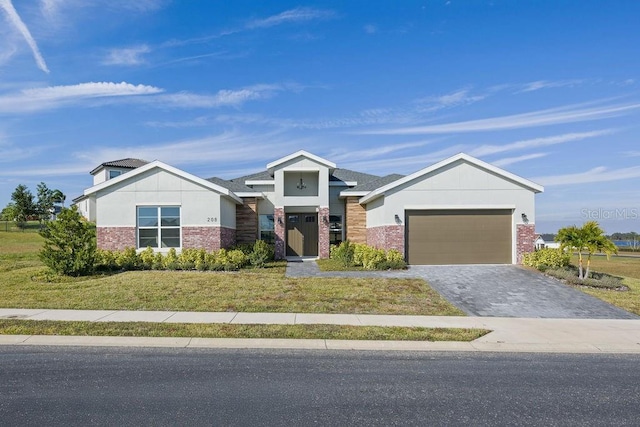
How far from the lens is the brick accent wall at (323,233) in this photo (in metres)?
21.7

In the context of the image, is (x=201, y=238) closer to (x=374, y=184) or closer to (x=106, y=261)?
(x=106, y=261)

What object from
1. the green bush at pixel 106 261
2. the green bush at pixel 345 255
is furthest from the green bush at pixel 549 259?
the green bush at pixel 106 261

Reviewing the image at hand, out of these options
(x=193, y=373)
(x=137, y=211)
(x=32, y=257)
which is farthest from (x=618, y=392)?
(x=32, y=257)

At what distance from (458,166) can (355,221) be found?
6.53 m

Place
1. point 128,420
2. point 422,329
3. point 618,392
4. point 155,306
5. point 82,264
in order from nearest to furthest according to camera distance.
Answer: point 128,420
point 618,392
point 422,329
point 155,306
point 82,264

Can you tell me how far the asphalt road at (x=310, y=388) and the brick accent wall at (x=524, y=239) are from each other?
10826mm

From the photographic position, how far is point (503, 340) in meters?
8.41

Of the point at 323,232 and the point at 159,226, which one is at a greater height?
the point at 159,226

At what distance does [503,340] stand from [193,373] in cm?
606

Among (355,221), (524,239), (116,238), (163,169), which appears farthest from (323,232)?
(116,238)

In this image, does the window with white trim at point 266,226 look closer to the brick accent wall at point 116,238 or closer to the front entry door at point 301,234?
the front entry door at point 301,234

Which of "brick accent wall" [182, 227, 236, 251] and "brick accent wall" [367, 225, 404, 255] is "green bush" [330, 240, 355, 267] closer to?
"brick accent wall" [367, 225, 404, 255]

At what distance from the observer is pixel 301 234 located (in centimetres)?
→ 2308

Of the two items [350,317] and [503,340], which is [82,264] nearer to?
[350,317]
